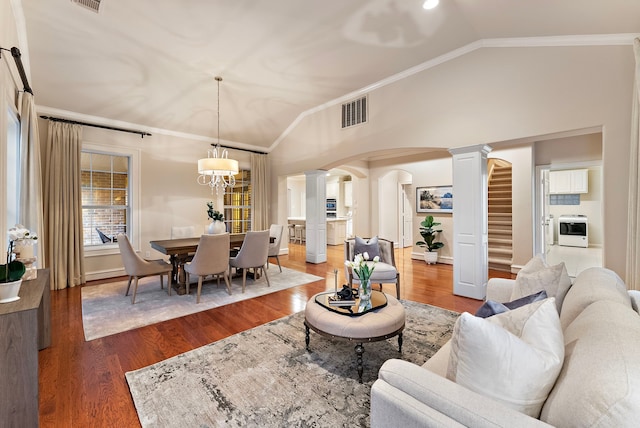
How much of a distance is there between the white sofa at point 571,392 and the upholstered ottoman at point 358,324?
3.05 ft

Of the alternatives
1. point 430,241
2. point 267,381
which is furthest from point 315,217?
point 267,381

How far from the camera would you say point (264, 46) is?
12.0 feet

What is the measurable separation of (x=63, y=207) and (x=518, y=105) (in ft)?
22.3

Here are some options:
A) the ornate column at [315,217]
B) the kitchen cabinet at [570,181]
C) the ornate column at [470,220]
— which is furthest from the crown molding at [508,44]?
the kitchen cabinet at [570,181]

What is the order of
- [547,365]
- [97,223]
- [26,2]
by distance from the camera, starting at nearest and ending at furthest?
[547,365], [26,2], [97,223]

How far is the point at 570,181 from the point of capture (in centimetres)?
758

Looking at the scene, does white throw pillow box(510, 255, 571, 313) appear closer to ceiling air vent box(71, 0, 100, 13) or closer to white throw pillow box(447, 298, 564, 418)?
white throw pillow box(447, 298, 564, 418)

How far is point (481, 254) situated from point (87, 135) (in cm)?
667

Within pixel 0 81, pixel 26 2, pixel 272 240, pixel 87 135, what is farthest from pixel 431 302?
pixel 87 135

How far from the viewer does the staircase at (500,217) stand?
5.78m

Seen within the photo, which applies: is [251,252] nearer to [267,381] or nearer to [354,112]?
[267,381]

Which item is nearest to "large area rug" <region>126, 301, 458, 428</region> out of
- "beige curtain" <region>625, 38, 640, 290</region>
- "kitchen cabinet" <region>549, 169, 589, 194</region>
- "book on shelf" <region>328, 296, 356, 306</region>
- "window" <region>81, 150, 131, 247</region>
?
"book on shelf" <region>328, 296, 356, 306</region>

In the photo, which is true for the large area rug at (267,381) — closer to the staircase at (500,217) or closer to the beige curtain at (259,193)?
the staircase at (500,217)

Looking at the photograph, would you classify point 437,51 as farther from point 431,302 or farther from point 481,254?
point 431,302
